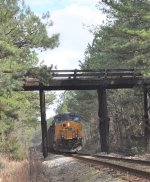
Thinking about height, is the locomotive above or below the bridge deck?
below

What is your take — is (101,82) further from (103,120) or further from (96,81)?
(103,120)

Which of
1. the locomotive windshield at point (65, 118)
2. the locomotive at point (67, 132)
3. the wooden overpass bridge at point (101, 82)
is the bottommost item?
the locomotive at point (67, 132)

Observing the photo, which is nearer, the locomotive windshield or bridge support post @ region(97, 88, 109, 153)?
bridge support post @ region(97, 88, 109, 153)

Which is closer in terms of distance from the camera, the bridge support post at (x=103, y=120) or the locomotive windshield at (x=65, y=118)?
the bridge support post at (x=103, y=120)

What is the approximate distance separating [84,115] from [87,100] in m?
10.4

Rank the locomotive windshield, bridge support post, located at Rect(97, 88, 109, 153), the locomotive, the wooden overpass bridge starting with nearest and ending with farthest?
the wooden overpass bridge < bridge support post, located at Rect(97, 88, 109, 153) < the locomotive < the locomotive windshield

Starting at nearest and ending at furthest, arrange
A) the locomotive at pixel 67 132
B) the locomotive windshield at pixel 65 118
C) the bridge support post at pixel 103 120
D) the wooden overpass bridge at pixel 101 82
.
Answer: the wooden overpass bridge at pixel 101 82 → the bridge support post at pixel 103 120 → the locomotive at pixel 67 132 → the locomotive windshield at pixel 65 118

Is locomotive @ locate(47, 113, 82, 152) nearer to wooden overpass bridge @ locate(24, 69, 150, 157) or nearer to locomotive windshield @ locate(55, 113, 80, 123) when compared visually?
locomotive windshield @ locate(55, 113, 80, 123)

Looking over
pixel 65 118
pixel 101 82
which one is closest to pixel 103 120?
pixel 101 82

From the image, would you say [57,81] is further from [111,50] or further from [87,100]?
[87,100]

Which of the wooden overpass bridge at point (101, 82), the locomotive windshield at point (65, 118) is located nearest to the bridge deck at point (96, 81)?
the wooden overpass bridge at point (101, 82)

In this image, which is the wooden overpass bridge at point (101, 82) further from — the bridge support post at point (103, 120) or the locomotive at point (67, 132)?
the locomotive at point (67, 132)

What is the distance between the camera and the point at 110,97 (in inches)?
2357

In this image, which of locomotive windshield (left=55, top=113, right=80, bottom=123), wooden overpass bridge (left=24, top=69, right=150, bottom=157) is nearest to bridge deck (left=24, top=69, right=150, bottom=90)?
wooden overpass bridge (left=24, top=69, right=150, bottom=157)
